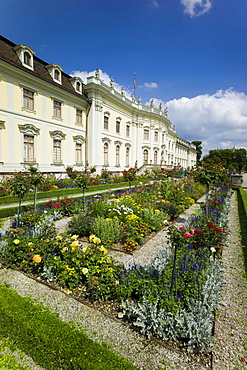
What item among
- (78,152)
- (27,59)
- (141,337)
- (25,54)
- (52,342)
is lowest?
(141,337)

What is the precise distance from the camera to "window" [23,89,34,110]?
14766mm

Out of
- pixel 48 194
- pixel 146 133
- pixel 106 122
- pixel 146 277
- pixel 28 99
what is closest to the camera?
pixel 146 277

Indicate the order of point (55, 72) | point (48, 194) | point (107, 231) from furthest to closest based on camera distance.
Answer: point (55, 72)
point (48, 194)
point (107, 231)

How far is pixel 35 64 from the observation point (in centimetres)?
1564

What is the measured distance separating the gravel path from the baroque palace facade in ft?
42.8

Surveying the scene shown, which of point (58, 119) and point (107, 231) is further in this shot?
point (58, 119)

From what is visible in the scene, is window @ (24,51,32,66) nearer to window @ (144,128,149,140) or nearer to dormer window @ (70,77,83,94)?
dormer window @ (70,77,83,94)

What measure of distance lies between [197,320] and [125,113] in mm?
26994

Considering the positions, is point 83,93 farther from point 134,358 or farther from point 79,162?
point 134,358

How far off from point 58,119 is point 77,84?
4941 mm

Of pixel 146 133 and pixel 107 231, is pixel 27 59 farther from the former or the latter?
pixel 146 133

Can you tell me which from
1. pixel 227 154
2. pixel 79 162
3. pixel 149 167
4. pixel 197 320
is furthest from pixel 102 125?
pixel 227 154

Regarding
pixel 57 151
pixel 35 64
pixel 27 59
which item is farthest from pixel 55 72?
pixel 57 151

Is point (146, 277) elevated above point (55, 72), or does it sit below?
A: below
